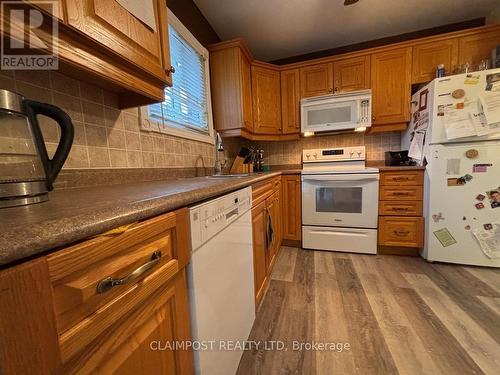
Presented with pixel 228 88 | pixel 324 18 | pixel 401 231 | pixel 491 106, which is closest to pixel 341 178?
pixel 401 231

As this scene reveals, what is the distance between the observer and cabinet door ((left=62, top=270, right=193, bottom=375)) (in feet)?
1.24

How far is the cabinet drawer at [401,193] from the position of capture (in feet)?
6.93

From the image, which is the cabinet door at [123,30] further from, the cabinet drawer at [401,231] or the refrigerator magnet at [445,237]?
the refrigerator magnet at [445,237]

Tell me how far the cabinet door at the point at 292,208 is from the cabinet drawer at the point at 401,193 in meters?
0.84

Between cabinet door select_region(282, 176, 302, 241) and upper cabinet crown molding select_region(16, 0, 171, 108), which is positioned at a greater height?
upper cabinet crown molding select_region(16, 0, 171, 108)

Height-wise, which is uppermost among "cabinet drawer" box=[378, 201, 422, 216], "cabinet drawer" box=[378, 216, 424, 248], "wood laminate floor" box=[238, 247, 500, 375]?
"cabinet drawer" box=[378, 201, 422, 216]

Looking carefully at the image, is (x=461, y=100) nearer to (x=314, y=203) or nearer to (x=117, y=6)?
(x=314, y=203)

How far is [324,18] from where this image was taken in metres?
2.17

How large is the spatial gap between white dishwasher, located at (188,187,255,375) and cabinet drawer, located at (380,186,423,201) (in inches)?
67.3

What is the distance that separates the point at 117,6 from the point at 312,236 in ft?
7.70

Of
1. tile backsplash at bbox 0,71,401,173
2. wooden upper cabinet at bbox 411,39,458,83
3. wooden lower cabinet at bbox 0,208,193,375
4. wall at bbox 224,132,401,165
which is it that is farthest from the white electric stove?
wooden lower cabinet at bbox 0,208,193,375

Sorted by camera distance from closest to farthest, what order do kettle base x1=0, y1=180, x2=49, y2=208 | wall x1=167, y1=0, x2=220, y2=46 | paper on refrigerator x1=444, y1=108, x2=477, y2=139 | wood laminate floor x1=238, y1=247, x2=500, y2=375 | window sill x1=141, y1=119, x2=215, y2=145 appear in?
kettle base x1=0, y1=180, x2=49, y2=208 < wood laminate floor x1=238, y1=247, x2=500, y2=375 < window sill x1=141, y1=119, x2=215, y2=145 < wall x1=167, y1=0, x2=220, y2=46 < paper on refrigerator x1=444, y1=108, x2=477, y2=139

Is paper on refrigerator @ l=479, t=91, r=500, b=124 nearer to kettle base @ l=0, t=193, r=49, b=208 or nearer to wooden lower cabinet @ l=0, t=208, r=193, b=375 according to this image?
wooden lower cabinet @ l=0, t=208, r=193, b=375

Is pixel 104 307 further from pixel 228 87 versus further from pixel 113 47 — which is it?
pixel 228 87
